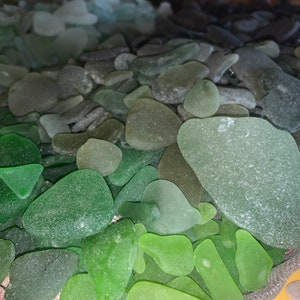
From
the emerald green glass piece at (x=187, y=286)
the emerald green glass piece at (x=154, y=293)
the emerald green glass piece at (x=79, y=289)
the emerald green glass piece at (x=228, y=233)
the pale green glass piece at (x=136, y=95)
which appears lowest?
the emerald green glass piece at (x=79, y=289)

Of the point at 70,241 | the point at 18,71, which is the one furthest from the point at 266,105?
the point at 18,71

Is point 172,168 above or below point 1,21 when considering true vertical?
above

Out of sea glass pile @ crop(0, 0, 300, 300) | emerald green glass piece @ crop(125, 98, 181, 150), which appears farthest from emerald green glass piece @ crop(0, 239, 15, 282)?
Result: emerald green glass piece @ crop(125, 98, 181, 150)

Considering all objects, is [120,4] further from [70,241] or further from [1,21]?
[70,241]

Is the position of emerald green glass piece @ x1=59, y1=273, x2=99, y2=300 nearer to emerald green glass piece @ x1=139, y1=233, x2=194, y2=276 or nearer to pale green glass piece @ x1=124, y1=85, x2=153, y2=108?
emerald green glass piece @ x1=139, y1=233, x2=194, y2=276

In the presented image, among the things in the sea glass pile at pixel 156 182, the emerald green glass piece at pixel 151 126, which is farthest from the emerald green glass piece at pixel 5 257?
the emerald green glass piece at pixel 151 126

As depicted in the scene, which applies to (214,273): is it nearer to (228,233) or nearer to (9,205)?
(228,233)

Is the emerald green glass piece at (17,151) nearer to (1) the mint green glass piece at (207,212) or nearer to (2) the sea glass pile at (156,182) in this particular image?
(2) the sea glass pile at (156,182)
